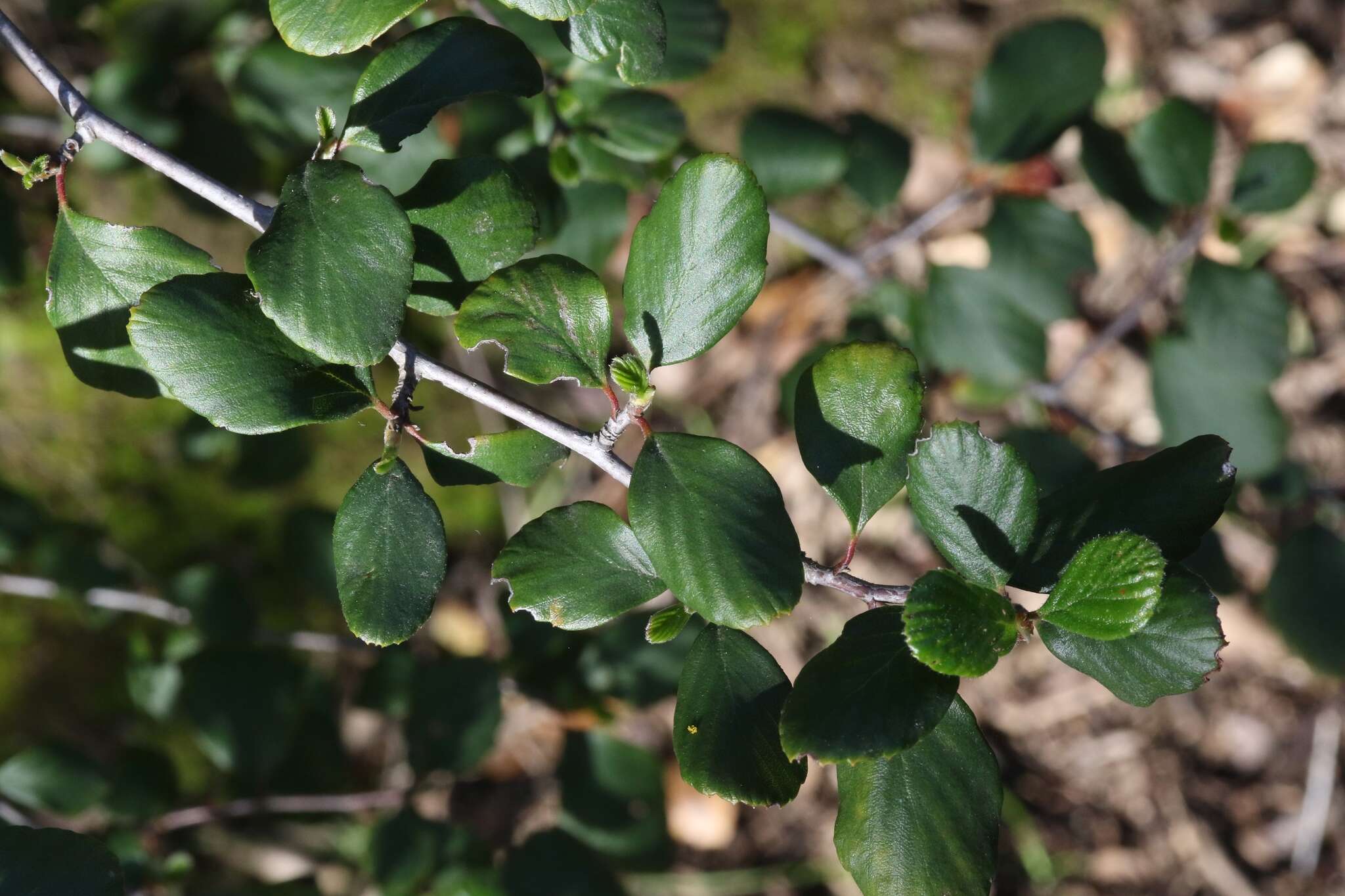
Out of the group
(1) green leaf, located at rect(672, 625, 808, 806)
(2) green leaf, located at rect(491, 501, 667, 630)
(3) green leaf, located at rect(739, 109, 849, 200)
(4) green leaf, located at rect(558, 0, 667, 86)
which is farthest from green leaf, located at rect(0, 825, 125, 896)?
(3) green leaf, located at rect(739, 109, 849, 200)

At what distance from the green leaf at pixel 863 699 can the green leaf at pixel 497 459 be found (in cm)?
35

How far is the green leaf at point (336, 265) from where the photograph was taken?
818 mm

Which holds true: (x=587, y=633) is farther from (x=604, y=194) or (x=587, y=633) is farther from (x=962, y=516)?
(x=962, y=516)

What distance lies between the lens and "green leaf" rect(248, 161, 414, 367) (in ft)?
2.68

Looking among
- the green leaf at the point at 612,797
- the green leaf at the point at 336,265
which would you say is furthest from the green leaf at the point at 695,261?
the green leaf at the point at 612,797

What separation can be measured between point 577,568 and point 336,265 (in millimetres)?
377

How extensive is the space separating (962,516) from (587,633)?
0.89 m

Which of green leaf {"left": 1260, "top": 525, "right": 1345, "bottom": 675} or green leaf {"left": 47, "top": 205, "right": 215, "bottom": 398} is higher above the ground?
green leaf {"left": 47, "top": 205, "right": 215, "bottom": 398}

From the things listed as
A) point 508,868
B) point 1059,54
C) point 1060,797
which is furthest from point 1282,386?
point 508,868

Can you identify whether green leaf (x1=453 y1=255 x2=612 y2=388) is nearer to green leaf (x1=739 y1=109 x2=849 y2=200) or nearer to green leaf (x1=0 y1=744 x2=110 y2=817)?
green leaf (x1=739 y1=109 x2=849 y2=200)

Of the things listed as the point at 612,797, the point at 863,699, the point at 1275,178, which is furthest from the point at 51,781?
the point at 1275,178

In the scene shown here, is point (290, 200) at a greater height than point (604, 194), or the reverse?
point (290, 200)

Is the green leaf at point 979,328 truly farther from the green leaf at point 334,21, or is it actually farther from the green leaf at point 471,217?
the green leaf at point 334,21

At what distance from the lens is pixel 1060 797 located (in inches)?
92.3
